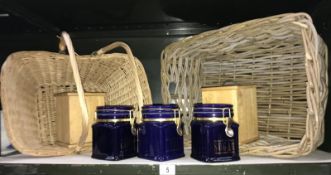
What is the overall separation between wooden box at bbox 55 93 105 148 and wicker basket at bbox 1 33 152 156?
0.03m

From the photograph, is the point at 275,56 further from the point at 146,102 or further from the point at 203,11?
the point at 146,102

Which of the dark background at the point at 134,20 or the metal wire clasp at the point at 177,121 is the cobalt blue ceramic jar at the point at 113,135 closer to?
the metal wire clasp at the point at 177,121

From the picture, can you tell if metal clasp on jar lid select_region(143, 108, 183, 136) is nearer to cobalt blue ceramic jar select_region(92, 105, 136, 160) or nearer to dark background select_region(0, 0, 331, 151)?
cobalt blue ceramic jar select_region(92, 105, 136, 160)

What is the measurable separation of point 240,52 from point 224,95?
0.16 m

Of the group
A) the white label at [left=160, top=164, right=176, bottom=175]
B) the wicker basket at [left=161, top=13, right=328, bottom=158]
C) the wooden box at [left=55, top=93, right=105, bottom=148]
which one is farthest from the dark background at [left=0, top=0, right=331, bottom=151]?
the white label at [left=160, top=164, right=176, bottom=175]

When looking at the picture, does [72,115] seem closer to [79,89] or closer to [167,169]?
[79,89]

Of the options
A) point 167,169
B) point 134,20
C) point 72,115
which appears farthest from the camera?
point 134,20

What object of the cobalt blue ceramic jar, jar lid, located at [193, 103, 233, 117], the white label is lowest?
the white label

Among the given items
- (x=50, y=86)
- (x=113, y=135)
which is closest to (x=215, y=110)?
(x=113, y=135)

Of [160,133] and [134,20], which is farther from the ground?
[134,20]

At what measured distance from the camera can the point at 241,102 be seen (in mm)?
686

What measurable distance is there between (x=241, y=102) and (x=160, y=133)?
18cm

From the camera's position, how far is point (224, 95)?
68cm

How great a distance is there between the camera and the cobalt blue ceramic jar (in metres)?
0.64
